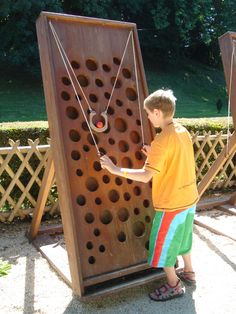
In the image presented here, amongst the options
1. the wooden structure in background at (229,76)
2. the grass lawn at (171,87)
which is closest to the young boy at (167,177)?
the wooden structure in background at (229,76)

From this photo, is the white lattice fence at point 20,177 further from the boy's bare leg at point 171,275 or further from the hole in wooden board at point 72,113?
the boy's bare leg at point 171,275

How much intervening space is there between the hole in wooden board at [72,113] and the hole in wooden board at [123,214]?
33.1 inches

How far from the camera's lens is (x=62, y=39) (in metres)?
3.27

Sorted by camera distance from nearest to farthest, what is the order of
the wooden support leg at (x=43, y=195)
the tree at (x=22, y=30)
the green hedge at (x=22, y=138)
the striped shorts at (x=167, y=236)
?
the striped shorts at (x=167, y=236), the wooden support leg at (x=43, y=195), the green hedge at (x=22, y=138), the tree at (x=22, y=30)

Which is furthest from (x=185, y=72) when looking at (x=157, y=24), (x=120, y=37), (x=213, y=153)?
(x=120, y=37)

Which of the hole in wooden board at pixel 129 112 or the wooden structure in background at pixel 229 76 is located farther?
the wooden structure in background at pixel 229 76

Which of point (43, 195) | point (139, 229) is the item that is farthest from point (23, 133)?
point (139, 229)

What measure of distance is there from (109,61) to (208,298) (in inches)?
82.4

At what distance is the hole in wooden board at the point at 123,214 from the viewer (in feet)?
11.3

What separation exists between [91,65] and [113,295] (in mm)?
1892

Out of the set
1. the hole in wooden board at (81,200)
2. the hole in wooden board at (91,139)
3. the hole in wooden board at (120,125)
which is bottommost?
the hole in wooden board at (81,200)

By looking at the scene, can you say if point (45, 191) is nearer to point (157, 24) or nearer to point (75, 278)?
point (75, 278)

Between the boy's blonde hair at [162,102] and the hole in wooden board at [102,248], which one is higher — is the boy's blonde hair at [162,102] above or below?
above

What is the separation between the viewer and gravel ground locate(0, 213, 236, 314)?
316 cm
